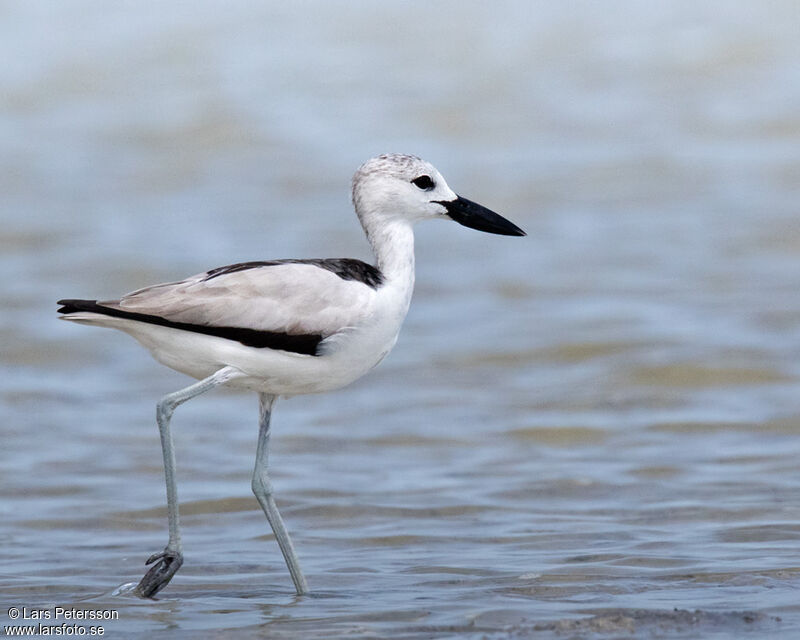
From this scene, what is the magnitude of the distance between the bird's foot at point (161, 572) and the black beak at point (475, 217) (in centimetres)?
221

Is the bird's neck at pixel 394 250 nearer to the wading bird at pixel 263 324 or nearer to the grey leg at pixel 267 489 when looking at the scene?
the wading bird at pixel 263 324

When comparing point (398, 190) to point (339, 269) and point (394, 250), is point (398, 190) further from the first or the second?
point (339, 269)

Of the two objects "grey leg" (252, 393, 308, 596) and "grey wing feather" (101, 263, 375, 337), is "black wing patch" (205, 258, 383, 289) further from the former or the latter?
"grey leg" (252, 393, 308, 596)

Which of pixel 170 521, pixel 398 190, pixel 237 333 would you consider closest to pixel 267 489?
pixel 170 521

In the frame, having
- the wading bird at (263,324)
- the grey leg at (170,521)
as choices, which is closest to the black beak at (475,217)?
the wading bird at (263,324)

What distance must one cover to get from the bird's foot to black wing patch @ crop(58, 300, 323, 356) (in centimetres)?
116

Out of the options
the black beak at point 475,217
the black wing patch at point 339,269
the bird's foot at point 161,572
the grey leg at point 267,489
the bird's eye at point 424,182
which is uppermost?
the bird's eye at point 424,182

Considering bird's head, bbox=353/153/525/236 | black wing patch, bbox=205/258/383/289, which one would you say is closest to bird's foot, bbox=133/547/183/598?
black wing patch, bbox=205/258/383/289

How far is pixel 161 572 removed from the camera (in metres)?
8.14

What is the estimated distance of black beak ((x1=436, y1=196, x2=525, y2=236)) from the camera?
27.9ft

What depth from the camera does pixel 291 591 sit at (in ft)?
27.6

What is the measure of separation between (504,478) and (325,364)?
3.51m

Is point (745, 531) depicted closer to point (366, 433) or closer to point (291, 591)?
point (291, 591)

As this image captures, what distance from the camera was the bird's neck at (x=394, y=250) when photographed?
324 inches
